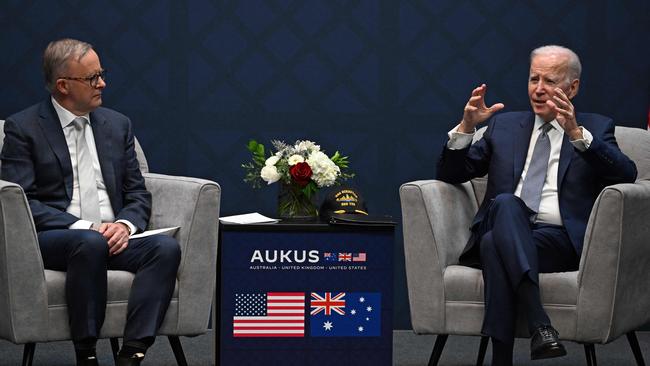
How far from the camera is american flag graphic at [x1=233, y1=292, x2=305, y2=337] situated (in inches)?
150

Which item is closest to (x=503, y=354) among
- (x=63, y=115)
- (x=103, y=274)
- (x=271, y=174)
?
(x=271, y=174)

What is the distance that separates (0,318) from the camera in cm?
364

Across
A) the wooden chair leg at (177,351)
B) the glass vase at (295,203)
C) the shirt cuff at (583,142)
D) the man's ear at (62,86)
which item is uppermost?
the man's ear at (62,86)

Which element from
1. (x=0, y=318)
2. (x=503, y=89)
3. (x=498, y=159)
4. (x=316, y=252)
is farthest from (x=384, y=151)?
(x=0, y=318)

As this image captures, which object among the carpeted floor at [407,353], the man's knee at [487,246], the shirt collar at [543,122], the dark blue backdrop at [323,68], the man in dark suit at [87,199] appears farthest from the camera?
the dark blue backdrop at [323,68]

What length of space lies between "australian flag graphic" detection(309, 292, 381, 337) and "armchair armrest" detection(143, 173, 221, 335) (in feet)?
1.35

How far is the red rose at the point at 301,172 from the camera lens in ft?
13.3

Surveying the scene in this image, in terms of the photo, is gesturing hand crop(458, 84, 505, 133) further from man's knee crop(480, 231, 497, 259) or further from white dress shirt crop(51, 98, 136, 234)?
white dress shirt crop(51, 98, 136, 234)

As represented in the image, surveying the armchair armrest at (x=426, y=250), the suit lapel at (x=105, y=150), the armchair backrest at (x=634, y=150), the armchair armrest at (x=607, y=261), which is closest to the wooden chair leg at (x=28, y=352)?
the suit lapel at (x=105, y=150)

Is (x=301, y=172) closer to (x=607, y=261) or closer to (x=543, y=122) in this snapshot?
(x=543, y=122)

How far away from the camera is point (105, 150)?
4.11m

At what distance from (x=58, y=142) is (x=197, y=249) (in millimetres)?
697

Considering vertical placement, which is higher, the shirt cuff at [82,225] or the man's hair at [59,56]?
the man's hair at [59,56]

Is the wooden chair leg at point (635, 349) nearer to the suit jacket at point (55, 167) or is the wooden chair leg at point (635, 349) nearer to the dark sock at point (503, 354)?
the dark sock at point (503, 354)
